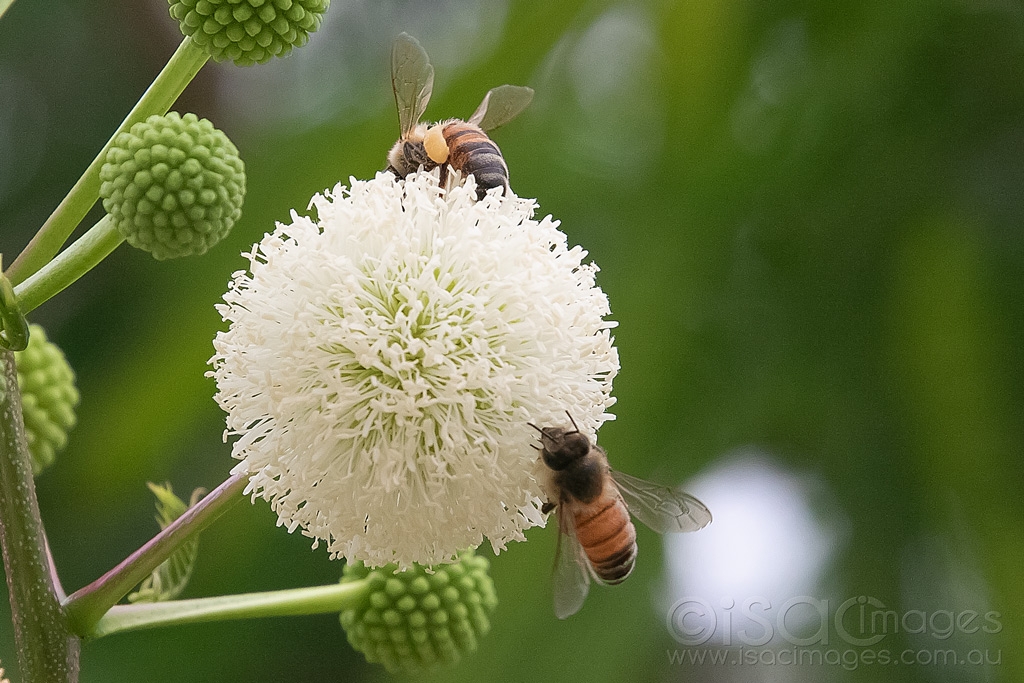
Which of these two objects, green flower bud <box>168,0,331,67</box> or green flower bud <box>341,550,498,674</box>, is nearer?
green flower bud <box>168,0,331,67</box>

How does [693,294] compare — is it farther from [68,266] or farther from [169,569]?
[68,266]

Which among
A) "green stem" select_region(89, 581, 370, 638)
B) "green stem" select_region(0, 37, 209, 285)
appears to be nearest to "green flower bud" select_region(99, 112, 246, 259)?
"green stem" select_region(0, 37, 209, 285)

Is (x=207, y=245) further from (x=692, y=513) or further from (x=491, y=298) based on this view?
(x=692, y=513)

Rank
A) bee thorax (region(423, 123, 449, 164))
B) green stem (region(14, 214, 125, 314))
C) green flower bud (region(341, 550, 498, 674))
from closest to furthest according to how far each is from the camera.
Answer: green stem (region(14, 214, 125, 314))
bee thorax (region(423, 123, 449, 164))
green flower bud (region(341, 550, 498, 674))

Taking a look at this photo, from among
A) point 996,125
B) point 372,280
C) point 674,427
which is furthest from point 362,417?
point 996,125

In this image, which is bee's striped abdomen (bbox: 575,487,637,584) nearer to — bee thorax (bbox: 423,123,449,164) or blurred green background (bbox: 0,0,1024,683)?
bee thorax (bbox: 423,123,449,164)

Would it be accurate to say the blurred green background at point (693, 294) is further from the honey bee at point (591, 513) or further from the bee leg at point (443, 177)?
the bee leg at point (443, 177)

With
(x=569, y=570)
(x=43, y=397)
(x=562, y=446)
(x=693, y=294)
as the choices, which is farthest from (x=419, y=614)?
(x=693, y=294)
